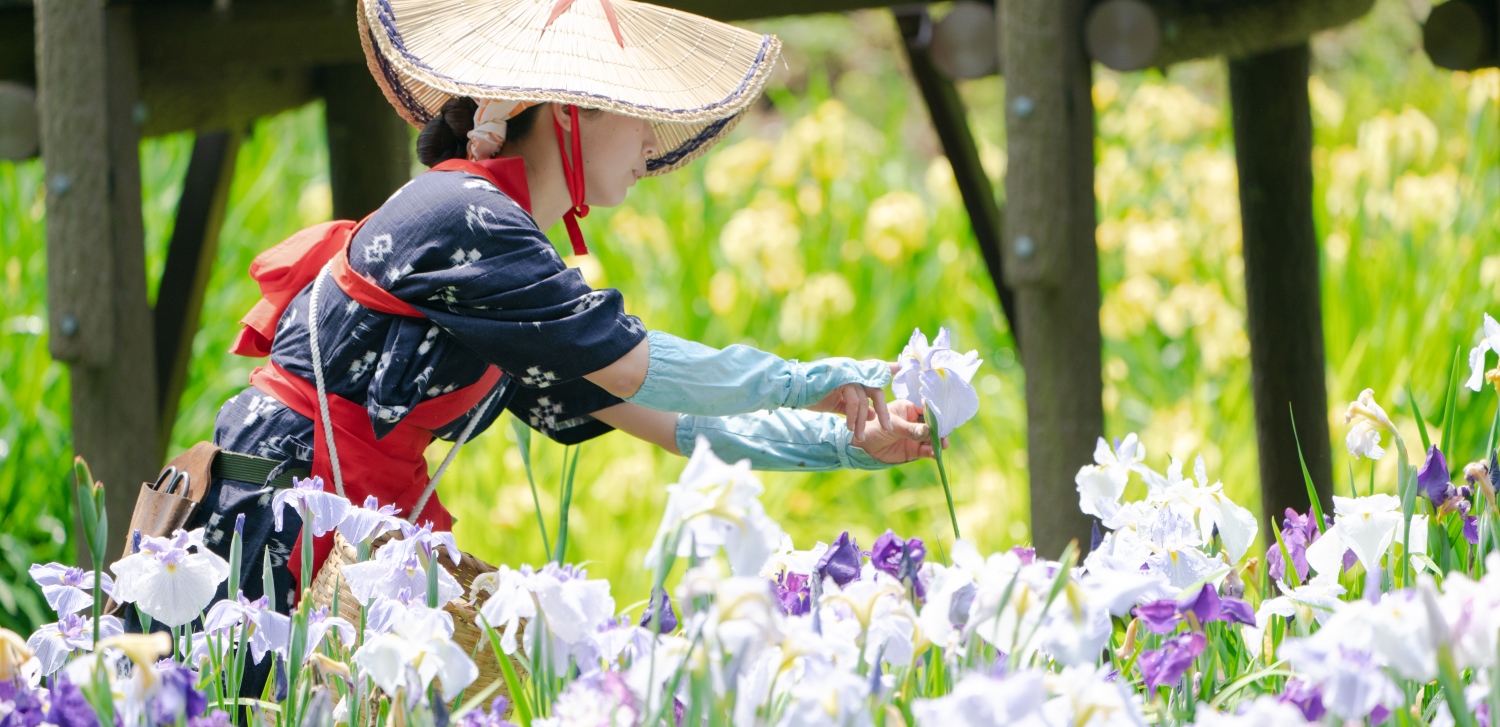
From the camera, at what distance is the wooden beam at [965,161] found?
9.80ft

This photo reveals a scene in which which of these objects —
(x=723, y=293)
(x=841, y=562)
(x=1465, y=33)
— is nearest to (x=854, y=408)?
(x=841, y=562)

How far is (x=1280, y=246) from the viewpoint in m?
2.79

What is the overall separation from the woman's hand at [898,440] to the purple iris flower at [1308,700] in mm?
536

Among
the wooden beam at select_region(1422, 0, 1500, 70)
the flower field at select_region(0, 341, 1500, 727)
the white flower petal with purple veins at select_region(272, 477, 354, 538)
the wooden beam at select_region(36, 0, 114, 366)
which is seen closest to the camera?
the flower field at select_region(0, 341, 1500, 727)

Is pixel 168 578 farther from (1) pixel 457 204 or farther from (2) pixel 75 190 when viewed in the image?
(2) pixel 75 190

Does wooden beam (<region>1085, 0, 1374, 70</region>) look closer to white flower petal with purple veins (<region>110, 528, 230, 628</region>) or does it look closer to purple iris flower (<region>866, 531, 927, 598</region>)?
purple iris flower (<region>866, 531, 927, 598</region>)

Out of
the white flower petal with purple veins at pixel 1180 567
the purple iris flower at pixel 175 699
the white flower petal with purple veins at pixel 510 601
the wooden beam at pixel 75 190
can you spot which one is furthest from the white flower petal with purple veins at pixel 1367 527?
the wooden beam at pixel 75 190

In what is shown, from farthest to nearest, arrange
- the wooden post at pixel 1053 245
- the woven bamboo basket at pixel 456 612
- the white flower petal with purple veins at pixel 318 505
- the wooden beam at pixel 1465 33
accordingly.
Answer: the wooden beam at pixel 1465 33 → the wooden post at pixel 1053 245 → the woven bamboo basket at pixel 456 612 → the white flower petal with purple veins at pixel 318 505

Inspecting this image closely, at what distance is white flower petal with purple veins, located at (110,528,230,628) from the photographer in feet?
3.40

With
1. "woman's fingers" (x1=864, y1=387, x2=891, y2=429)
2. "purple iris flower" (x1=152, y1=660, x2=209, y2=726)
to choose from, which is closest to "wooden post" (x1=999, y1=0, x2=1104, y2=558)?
"woman's fingers" (x1=864, y1=387, x2=891, y2=429)

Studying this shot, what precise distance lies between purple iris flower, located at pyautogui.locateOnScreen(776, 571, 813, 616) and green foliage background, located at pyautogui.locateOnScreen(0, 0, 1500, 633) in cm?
193

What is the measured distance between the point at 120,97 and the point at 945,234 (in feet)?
8.24

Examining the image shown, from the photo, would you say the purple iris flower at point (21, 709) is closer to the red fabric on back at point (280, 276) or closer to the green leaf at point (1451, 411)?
the red fabric on back at point (280, 276)

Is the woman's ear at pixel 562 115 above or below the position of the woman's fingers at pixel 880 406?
above
